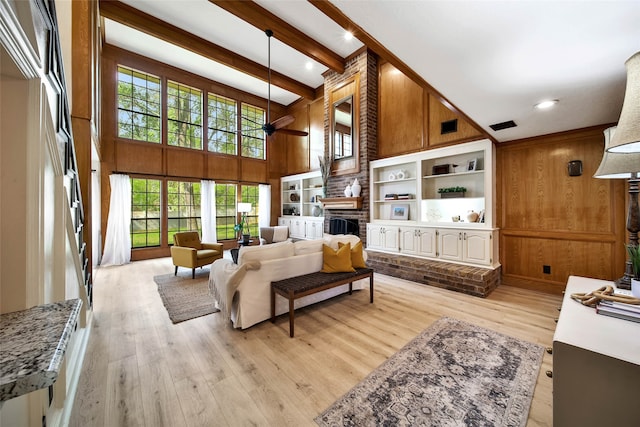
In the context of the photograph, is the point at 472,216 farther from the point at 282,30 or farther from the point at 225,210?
the point at 225,210

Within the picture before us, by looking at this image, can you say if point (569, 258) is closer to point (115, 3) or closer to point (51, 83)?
point (51, 83)

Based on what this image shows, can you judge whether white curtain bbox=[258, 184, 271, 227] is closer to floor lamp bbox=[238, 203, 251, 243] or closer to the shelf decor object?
floor lamp bbox=[238, 203, 251, 243]

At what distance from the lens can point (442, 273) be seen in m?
4.07

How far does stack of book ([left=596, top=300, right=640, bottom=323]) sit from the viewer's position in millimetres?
1440

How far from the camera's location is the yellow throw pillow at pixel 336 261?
10.9 feet

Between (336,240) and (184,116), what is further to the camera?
(184,116)

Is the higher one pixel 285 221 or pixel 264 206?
pixel 264 206

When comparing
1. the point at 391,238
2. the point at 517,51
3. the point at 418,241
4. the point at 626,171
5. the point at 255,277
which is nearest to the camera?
the point at 626,171

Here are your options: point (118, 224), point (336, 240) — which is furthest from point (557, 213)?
point (118, 224)

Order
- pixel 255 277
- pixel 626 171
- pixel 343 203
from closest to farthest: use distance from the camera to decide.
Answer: pixel 626 171, pixel 255 277, pixel 343 203

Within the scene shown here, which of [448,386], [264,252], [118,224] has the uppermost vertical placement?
[118,224]

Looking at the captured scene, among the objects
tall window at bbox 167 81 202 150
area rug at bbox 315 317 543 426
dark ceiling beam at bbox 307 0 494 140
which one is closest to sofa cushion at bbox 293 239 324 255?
area rug at bbox 315 317 543 426

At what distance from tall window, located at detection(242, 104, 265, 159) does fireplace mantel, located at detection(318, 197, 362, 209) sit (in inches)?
138

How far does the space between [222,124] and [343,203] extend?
4.74 m
